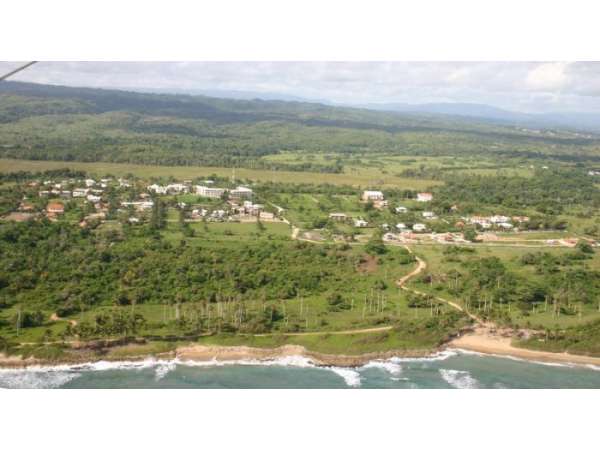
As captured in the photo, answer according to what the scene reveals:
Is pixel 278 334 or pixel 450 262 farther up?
pixel 450 262

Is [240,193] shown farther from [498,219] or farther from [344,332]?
[498,219]

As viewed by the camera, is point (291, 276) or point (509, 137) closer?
point (291, 276)

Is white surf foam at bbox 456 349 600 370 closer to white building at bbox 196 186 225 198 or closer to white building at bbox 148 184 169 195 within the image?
white building at bbox 196 186 225 198

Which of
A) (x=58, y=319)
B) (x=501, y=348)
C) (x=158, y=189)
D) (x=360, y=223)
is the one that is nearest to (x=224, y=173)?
(x=158, y=189)

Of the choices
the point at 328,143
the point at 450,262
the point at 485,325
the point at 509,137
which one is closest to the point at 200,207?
the point at 450,262

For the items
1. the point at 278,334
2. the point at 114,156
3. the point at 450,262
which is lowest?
the point at 278,334

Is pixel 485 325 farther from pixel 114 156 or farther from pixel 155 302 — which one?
pixel 114 156
